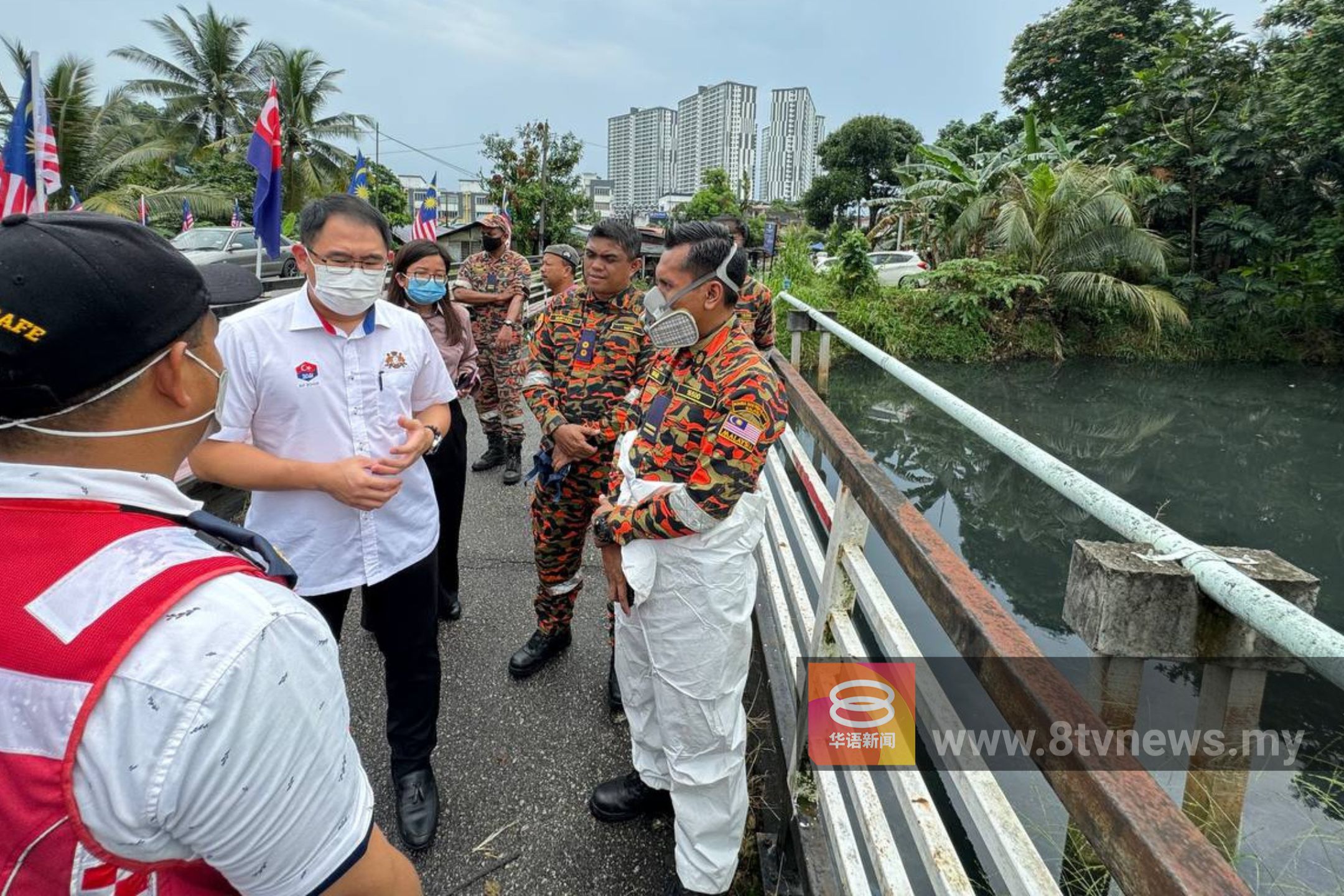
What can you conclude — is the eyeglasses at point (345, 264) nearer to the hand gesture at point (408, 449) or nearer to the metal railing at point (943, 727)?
the hand gesture at point (408, 449)

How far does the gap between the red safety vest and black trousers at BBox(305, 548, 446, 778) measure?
1.31m

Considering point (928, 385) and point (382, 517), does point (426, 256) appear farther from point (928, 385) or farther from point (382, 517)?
point (928, 385)

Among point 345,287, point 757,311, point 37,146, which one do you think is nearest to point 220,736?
point 345,287

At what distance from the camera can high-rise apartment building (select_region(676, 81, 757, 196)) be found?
293 ft

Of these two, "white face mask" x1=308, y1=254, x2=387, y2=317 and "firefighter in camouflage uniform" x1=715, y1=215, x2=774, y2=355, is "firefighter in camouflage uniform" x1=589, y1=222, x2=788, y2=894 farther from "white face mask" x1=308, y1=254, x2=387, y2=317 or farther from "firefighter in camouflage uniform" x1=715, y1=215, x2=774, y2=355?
"firefighter in camouflage uniform" x1=715, y1=215, x2=774, y2=355

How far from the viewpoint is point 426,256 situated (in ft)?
11.0

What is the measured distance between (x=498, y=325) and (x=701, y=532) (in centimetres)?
374

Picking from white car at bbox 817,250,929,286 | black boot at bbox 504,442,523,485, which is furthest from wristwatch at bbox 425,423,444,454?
white car at bbox 817,250,929,286

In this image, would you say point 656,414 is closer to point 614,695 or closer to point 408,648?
point 408,648

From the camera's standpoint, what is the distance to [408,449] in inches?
71.4

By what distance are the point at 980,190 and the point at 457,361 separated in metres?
14.8

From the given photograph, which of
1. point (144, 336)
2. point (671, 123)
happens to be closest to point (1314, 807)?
point (144, 336)

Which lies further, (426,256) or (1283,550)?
(1283,550)

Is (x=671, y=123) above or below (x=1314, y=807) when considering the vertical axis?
above
